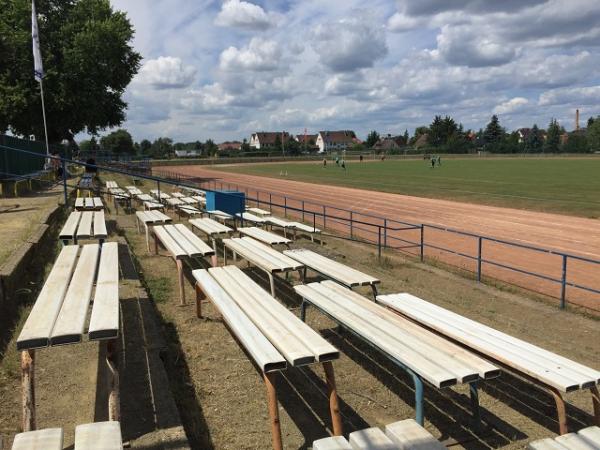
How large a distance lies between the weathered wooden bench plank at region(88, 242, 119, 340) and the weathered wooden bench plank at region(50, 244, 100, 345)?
8 cm

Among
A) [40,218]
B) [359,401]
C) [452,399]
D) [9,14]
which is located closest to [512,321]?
[452,399]

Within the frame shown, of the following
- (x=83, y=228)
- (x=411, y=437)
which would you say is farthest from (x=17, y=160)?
(x=411, y=437)

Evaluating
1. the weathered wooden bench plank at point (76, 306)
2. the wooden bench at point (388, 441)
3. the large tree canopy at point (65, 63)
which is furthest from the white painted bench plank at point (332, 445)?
the large tree canopy at point (65, 63)

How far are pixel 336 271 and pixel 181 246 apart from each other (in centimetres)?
280

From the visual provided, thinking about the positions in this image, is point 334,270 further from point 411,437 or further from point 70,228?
point 70,228

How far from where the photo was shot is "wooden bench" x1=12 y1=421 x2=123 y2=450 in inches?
104

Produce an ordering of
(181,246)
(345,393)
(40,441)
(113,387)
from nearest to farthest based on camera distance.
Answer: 1. (40,441)
2. (113,387)
3. (345,393)
4. (181,246)

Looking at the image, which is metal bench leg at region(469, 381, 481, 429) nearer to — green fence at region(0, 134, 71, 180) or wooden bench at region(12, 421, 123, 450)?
wooden bench at region(12, 421, 123, 450)

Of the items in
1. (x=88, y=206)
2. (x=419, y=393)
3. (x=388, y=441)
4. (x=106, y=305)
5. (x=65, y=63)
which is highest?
(x=65, y=63)

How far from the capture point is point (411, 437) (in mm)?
2900

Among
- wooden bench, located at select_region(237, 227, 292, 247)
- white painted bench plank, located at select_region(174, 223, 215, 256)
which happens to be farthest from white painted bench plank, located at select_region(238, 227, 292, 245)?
white painted bench plank, located at select_region(174, 223, 215, 256)

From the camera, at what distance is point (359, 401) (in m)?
4.63

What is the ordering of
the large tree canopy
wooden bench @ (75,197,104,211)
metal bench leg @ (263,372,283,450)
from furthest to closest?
the large tree canopy < wooden bench @ (75,197,104,211) < metal bench leg @ (263,372,283,450)

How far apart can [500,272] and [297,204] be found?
589 inches
